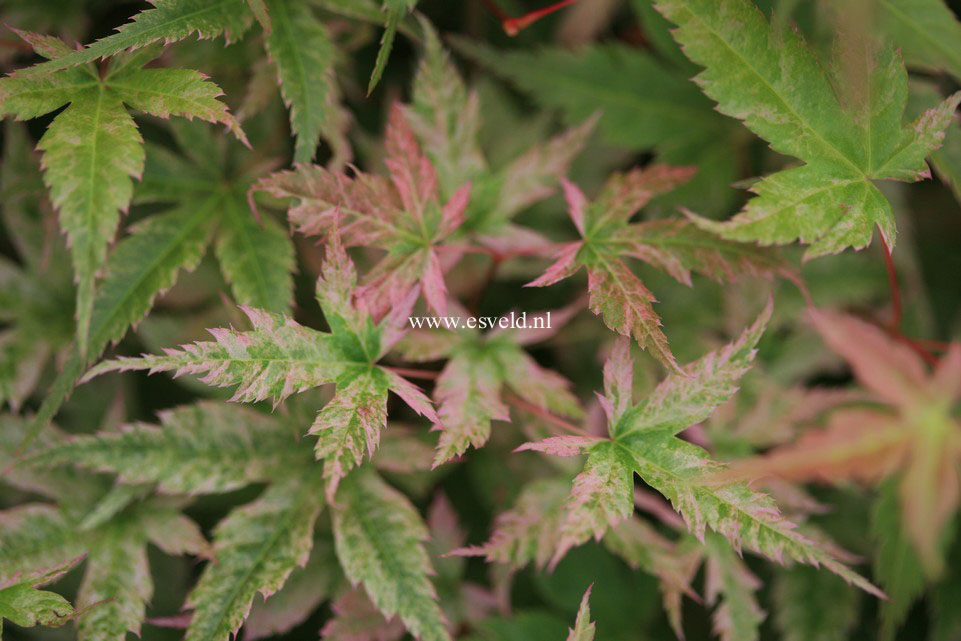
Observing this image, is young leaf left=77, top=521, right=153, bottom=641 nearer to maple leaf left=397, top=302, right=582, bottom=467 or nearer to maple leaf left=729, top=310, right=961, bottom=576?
maple leaf left=397, top=302, right=582, bottom=467

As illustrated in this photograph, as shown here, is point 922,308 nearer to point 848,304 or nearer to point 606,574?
point 848,304

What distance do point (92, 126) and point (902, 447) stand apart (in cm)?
100

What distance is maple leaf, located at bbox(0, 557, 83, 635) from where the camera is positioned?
860 millimetres

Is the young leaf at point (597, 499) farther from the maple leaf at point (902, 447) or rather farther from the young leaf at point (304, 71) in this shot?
the young leaf at point (304, 71)

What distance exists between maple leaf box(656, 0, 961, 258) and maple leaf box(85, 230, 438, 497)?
0.52 meters

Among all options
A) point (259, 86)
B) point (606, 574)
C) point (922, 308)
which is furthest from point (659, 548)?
point (259, 86)

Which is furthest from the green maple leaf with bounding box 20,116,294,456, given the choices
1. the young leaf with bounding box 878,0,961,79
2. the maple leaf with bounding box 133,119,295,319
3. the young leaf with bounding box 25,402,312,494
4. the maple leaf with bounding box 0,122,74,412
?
the young leaf with bounding box 878,0,961,79

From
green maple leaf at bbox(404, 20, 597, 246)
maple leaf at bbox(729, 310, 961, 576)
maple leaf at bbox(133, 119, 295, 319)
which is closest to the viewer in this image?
maple leaf at bbox(729, 310, 961, 576)

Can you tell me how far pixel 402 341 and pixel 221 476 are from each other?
0.34m

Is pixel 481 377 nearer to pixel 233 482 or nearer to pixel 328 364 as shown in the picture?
pixel 328 364

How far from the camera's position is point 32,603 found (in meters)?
0.87

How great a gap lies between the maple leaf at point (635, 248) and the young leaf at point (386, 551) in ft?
1.35

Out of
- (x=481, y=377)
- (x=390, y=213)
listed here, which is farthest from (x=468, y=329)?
(x=390, y=213)

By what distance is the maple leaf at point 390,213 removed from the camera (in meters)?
0.94
